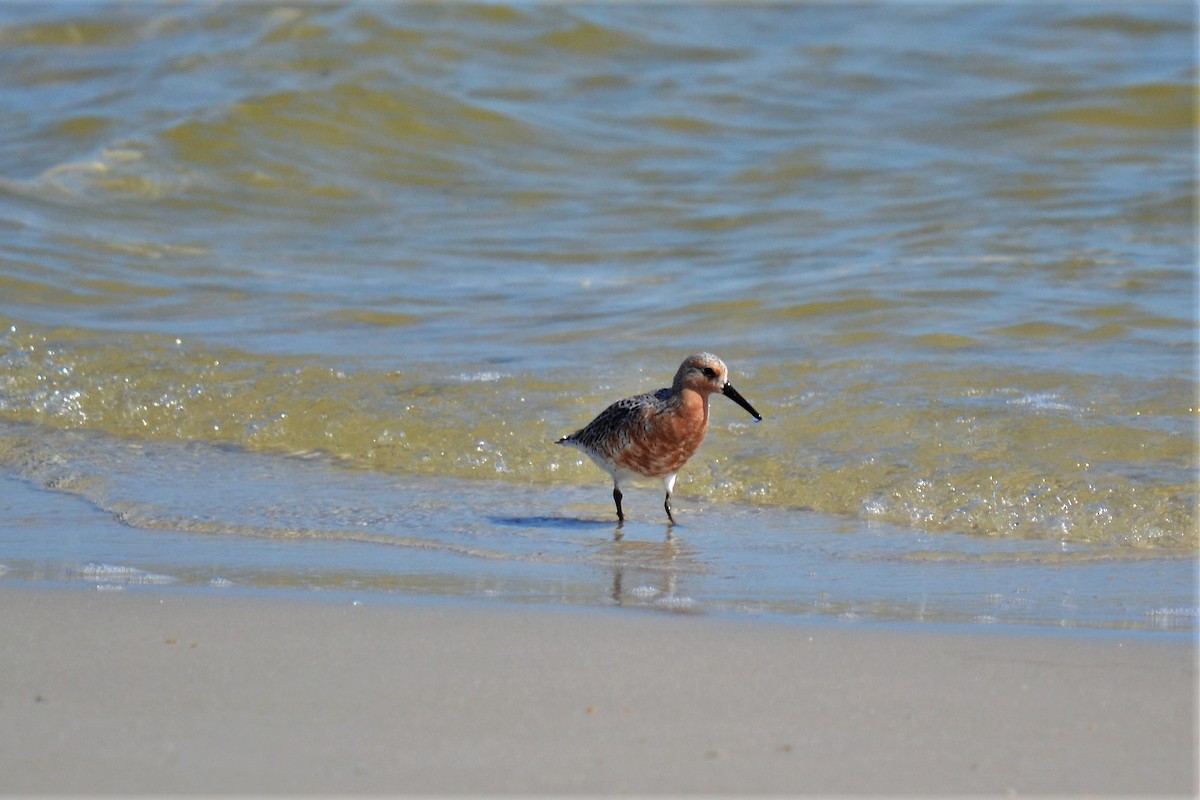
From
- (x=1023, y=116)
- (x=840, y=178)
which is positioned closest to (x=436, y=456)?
(x=840, y=178)

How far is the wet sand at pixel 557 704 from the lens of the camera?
133 inches

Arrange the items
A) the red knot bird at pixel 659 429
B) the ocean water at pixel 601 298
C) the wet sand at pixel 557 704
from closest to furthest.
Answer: the wet sand at pixel 557 704 < the ocean water at pixel 601 298 < the red knot bird at pixel 659 429

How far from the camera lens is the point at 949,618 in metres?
4.69

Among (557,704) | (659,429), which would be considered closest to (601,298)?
(659,429)

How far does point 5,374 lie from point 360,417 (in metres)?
2.14

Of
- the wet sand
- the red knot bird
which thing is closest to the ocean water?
the red knot bird

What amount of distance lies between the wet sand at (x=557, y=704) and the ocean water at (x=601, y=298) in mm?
437

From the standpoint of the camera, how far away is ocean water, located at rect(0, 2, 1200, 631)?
5.74 metres

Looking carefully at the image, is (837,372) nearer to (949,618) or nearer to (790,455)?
(790,455)

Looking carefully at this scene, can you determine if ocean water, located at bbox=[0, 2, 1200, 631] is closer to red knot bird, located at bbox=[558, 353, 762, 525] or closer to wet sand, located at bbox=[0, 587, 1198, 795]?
red knot bird, located at bbox=[558, 353, 762, 525]

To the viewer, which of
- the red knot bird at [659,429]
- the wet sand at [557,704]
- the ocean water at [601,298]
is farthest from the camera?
the red knot bird at [659,429]

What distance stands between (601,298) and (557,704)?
672 centimetres

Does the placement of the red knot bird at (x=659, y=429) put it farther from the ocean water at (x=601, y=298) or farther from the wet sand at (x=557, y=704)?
the wet sand at (x=557, y=704)

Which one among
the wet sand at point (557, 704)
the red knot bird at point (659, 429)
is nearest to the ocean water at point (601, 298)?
the red knot bird at point (659, 429)
